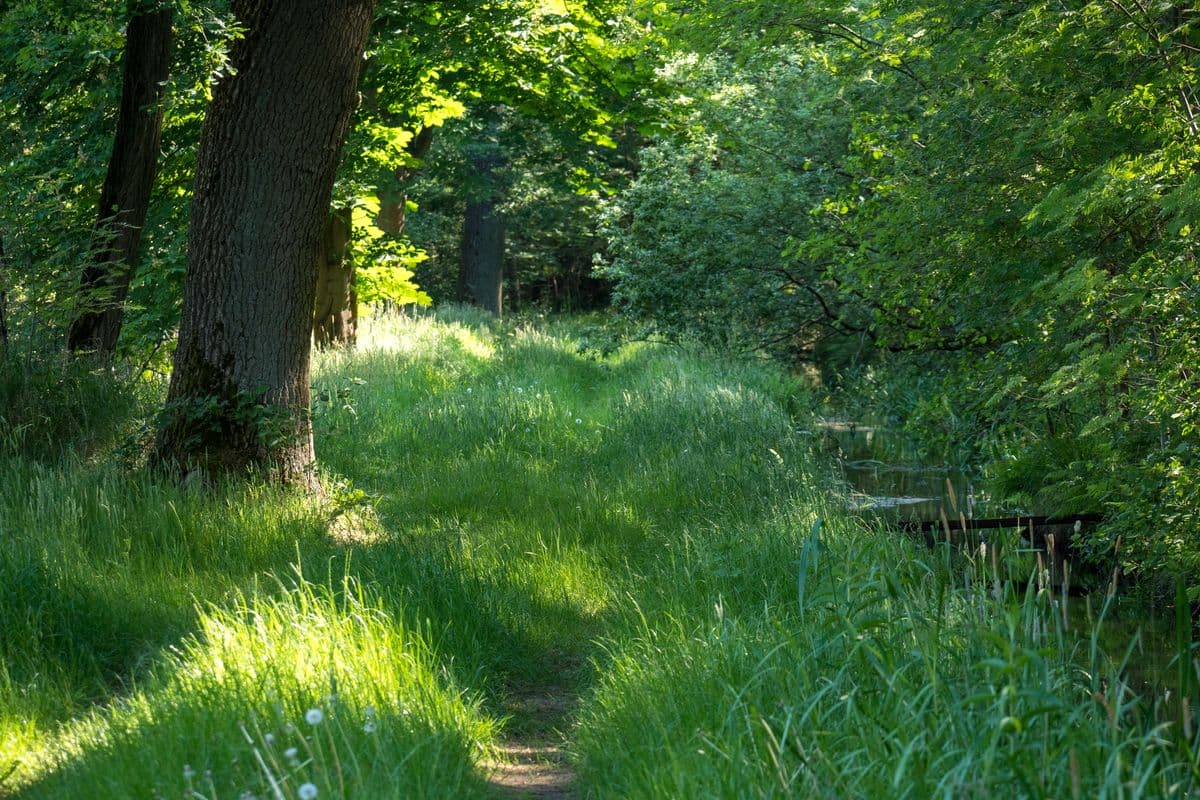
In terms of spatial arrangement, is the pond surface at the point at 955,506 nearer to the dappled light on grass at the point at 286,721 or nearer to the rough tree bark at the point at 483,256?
the dappled light on grass at the point at 286,721

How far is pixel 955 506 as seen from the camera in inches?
269

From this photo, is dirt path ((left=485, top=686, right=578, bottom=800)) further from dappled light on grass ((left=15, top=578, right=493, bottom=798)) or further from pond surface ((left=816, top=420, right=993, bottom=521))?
pond surface ((left=816, top=420, right=993, bottom=521))

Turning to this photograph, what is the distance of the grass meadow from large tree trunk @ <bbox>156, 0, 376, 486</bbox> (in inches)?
16.3

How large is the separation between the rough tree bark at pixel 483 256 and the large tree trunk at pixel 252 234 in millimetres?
23836

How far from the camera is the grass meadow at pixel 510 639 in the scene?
356 centimetres

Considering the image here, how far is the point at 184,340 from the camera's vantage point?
803 centimetres

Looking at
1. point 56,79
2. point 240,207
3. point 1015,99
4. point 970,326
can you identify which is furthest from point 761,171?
point 240,207

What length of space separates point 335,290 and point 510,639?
11.7m

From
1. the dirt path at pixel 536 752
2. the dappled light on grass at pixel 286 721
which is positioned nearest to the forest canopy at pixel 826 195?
the dirt path at pixel 536 752

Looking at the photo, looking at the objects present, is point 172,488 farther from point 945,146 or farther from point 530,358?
point 530,358

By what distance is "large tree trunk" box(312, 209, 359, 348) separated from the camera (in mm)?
16609

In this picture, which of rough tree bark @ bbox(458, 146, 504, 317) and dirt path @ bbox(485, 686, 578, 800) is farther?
rough tree bark @ bbox(458, 146, 504, 317)

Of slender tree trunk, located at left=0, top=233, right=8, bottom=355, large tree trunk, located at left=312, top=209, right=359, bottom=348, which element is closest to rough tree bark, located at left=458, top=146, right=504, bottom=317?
large tree trunk, located at left=312, top=209, right=359, bottom=348

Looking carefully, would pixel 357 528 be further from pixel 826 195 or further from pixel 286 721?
pixel 826 195
